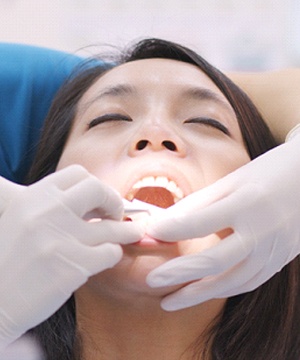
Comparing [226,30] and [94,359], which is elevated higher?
[226,30]

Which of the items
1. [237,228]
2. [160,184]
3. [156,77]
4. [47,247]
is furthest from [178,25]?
[47,247]

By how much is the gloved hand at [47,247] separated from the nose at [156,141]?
0.21 metres

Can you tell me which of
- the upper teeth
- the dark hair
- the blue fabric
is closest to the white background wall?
the blue fabric

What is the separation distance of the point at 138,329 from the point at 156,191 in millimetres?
244

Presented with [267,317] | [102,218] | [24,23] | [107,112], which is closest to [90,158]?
[107,112]

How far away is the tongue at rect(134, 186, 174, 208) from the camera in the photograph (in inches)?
44.8

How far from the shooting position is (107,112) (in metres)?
1.22

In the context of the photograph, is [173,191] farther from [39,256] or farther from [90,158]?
[39,256]

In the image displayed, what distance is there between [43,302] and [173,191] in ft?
1.00

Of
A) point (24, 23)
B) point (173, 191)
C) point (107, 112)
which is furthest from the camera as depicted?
point (24, 23)

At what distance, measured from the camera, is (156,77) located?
1.24 metres

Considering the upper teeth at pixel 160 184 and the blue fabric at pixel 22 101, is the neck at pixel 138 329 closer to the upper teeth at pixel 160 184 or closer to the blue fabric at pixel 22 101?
the upper teeth at pixel 160 184

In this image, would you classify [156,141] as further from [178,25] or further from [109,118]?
[178,25]

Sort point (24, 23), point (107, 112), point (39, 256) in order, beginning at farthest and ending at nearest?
point (24, 23), point (107, 112), point (39, 256)
